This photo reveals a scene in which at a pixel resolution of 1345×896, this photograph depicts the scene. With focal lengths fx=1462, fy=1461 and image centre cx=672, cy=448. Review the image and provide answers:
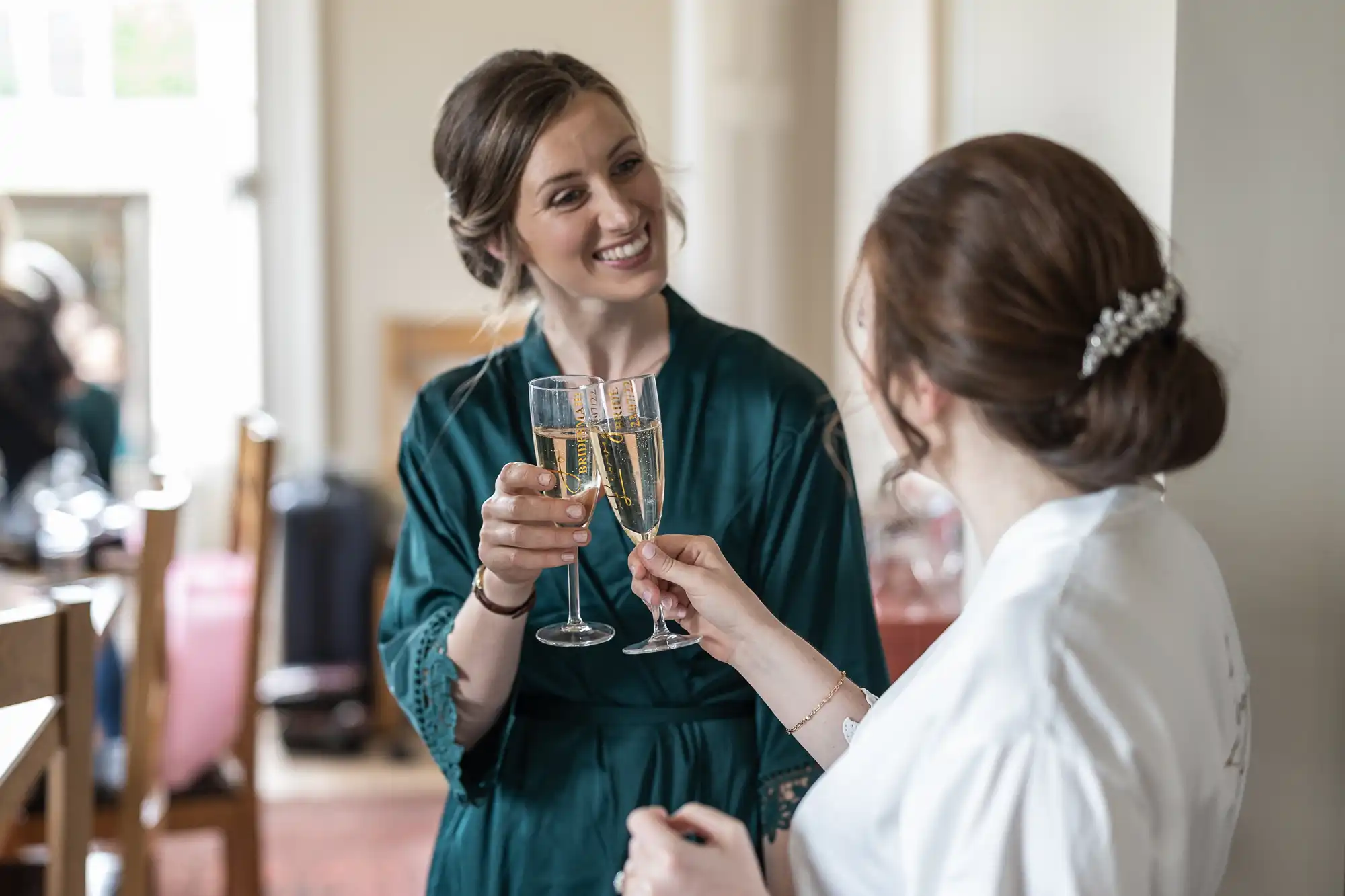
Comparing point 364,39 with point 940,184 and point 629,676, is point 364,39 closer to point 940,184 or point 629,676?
point 629,676

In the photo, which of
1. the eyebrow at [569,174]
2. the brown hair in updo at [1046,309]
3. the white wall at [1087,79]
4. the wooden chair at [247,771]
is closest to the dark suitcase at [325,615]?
the wooden chair at [247,771]

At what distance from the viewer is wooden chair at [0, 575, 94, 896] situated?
1.46 metres

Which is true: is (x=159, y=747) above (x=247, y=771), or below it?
above

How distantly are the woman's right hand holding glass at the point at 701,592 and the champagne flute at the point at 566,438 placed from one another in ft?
0.25

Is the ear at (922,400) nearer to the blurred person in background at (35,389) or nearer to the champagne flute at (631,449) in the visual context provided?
the champagne flute at (631,449)

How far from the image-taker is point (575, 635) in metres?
1.41

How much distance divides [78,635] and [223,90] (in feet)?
12.0

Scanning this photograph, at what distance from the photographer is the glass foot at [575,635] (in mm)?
1386

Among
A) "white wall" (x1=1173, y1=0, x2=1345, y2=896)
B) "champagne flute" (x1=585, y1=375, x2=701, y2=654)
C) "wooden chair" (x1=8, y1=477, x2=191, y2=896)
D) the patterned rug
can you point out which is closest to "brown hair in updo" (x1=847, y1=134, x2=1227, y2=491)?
"champagne flute" (x1=585, y1=375, x2=701, y2=654)

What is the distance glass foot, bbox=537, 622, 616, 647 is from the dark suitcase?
3.12m

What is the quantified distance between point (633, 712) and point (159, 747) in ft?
4.53

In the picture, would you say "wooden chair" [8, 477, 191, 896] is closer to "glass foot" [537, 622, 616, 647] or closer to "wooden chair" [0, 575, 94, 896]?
"wooden chair" [0, 575, 94, 896]

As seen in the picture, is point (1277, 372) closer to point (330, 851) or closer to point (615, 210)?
point (615, 210)

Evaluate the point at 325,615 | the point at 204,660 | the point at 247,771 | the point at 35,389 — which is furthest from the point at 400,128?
the point at 247,771
